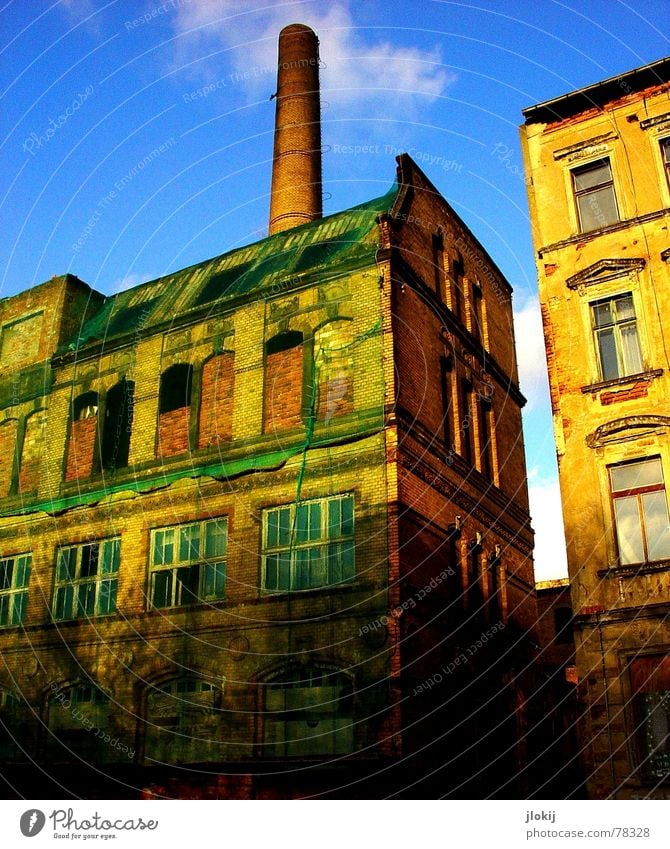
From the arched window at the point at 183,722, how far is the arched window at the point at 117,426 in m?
6.06

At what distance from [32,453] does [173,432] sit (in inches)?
206

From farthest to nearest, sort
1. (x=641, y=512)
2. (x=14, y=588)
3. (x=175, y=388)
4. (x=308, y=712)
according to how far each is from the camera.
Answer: (x=14, y=588), (x=175, y=388), (x=308, y=712), (x=641, y=512)

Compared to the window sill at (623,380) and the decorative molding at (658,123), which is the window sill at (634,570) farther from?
the decorative molding at (658,123)

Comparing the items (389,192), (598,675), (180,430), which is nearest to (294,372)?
(180,430)

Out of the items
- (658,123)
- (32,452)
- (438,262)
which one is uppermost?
(438,262)

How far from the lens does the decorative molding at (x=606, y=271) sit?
1648cm

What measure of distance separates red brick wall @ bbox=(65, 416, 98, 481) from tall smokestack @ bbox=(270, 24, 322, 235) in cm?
1133

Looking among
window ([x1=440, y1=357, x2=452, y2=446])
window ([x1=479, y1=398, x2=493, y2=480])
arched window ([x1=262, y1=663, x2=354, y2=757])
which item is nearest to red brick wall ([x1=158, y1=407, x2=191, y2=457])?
window ([x1=440, y1=357, x2=452, y2=446])

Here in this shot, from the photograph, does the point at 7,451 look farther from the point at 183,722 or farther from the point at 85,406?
the point at 183,722

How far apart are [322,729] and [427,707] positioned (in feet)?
6.93

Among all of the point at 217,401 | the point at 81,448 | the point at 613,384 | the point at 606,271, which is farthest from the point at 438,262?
the point at 81,448

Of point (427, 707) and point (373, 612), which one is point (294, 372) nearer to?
point (373, 612)

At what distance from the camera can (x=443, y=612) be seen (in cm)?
1823

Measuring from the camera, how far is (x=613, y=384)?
15.9 m
